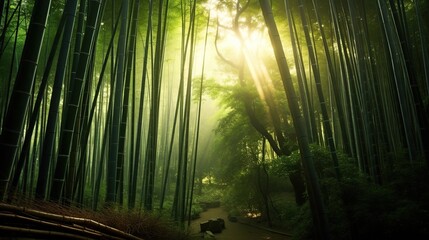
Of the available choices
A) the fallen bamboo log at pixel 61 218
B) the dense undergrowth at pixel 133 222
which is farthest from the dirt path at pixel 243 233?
the fallen bamboo log at pixel 61 218

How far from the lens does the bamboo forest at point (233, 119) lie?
1843 mm

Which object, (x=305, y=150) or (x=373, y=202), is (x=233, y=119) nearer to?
(x=373, y=202)

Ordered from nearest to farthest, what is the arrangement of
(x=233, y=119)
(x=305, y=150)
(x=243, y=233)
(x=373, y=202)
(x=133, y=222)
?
(x=305, y=150) → (x=133, y=222) → (x=373, y=202) → (x=243, y=233) → (x=233, y=119)

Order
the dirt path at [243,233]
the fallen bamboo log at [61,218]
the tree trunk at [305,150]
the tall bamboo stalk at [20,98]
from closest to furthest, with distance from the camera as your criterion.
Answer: the fallen bamboo log at [61,218] < the tall bamboo stalk at [20,98] < the tree trunk at [305,150] < the dirt path at [243,233]

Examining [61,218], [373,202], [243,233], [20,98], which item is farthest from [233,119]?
[61,218]

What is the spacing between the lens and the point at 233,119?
8.84 meters

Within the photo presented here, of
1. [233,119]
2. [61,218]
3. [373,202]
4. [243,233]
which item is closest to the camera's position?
[61,218]

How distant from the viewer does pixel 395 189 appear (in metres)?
3.50

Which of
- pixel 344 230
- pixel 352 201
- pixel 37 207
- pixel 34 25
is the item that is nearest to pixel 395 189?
pixel 352 201

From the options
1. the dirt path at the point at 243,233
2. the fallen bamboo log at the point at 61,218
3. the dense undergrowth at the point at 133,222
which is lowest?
the dirt path at the point at 243,233

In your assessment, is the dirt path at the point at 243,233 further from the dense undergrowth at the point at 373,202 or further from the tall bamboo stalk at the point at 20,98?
the tall bamboo stalk at the point at 20,98

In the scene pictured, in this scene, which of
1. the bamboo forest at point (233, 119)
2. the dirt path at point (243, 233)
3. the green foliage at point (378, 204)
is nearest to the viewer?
the bamboo forest at point (233, 119)

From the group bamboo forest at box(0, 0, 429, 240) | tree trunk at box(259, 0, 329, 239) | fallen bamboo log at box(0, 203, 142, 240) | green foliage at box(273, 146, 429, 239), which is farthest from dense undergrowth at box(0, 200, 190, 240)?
green foliage at box(273, 146, 429, 239)

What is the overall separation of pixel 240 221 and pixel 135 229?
762 cm
